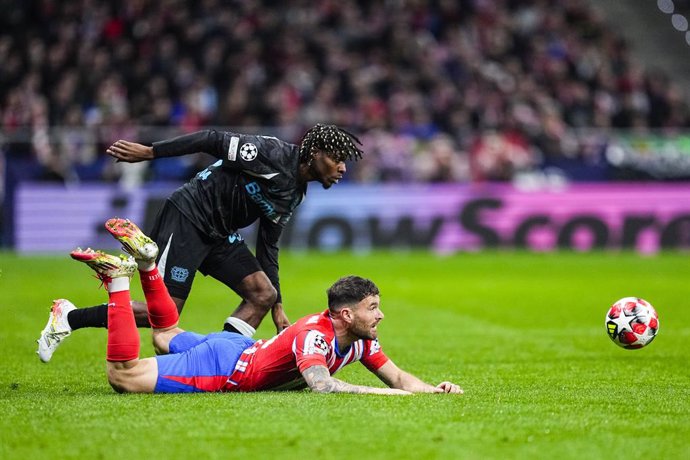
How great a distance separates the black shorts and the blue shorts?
101 centimetres

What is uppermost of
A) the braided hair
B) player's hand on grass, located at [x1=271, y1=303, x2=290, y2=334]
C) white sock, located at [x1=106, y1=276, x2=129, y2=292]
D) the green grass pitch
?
the braided hair

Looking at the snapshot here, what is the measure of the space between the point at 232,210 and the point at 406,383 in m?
2.20

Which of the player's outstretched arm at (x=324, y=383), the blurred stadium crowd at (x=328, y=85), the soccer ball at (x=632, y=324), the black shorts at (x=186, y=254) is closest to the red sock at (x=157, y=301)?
the black shorts at (x=186, y=254)

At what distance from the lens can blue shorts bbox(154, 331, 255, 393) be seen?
309 inches

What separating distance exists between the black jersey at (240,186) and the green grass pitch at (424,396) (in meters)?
1.58

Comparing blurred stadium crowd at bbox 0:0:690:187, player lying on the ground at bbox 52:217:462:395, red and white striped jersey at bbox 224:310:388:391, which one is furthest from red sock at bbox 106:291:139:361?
blurred stadium crowd at bbox 0:0:690:187

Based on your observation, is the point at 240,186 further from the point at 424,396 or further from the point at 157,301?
the point at 424,396

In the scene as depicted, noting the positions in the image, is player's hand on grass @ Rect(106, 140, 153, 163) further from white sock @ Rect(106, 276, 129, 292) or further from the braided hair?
the braided hair

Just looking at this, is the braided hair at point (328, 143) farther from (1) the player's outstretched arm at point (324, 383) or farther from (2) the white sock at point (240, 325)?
(1) the player's outstretched arm at point (324, 383)

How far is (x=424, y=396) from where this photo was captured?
25.2 ft

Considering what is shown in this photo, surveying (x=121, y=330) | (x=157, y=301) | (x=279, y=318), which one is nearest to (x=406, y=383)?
(x=279, y=318)

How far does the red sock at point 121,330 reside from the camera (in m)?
7.54

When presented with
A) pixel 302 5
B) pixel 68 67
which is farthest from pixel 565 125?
pixel 68 67

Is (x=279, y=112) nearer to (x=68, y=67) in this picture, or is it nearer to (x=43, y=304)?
(x=68, y=67)
